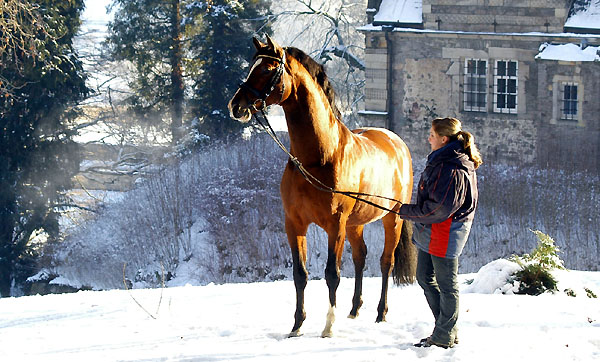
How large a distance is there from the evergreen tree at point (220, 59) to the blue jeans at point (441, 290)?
68.8 ft

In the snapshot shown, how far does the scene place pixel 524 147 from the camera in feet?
79.2

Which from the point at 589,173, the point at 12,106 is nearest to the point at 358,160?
the point at 589,173

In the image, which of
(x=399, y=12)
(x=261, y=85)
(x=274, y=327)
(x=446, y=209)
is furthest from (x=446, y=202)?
(x=399, y=12)

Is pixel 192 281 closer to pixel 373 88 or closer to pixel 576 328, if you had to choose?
pixel 373 88

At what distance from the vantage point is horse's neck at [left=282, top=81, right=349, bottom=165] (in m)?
7.04

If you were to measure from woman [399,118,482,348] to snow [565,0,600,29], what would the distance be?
1837 cm

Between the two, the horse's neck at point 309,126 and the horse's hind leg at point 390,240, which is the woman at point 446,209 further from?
the horse's hind leg at point 390,240

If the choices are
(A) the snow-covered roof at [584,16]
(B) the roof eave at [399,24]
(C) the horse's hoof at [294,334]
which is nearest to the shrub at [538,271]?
(C) the horse's hoof at [294,334]

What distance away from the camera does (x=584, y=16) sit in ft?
77.6

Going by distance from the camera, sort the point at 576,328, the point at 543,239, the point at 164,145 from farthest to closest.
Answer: the point at 164,145, the point at 543,239, the point at 576,328

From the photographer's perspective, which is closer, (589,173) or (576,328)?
(576,328)

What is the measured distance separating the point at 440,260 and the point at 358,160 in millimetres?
1431

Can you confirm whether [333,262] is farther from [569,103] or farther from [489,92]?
[489,92]

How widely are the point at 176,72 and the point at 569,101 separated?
13084 millimetres
